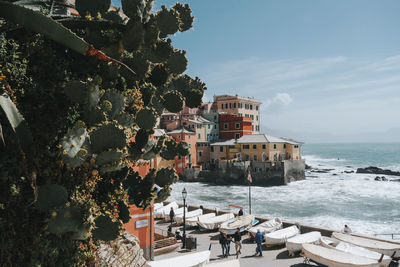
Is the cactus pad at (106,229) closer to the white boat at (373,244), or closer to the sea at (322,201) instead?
the white boat at (373,244)

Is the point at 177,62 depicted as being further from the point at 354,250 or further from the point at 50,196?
the point at 354,250

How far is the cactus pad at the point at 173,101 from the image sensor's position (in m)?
5.62

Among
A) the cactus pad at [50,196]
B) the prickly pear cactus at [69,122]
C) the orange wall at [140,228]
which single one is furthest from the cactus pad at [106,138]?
→ the orange wall at [140,228]

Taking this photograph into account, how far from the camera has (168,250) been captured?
719 inches

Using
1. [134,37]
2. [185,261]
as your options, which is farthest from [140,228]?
[134,37]

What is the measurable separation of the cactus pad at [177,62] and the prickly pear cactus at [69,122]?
3.6 inches

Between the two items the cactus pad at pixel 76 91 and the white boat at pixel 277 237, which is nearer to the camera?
the cactus pad at pixel 76 91

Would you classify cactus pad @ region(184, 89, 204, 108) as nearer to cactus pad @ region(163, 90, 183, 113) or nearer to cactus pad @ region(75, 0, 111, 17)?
cactus pad @ region(163, 90, 183, 113)

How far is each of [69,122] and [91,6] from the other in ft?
6.80

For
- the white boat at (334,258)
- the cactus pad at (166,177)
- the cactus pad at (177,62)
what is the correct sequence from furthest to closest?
1. the white boat at (334,258)
2. the cactus pad at (166,177)
3. the cactus pad at (177,62)

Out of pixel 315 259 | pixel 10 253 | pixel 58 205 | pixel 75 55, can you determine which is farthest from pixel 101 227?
pixel 315 259

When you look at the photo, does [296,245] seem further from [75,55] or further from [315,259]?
[75,55]

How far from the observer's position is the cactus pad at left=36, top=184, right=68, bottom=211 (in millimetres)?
3717

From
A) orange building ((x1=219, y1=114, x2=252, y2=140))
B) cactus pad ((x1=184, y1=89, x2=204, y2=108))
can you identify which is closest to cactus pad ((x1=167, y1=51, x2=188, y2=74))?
cactus pad ((x1=184, y1=89, x2=204, y2=108))
